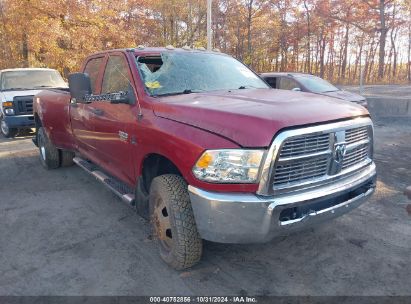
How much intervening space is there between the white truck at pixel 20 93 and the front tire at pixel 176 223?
7.58m

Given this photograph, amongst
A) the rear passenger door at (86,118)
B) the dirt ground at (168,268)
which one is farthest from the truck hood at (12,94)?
the dirt ground at (168,268)

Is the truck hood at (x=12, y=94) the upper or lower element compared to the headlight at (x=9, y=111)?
upper

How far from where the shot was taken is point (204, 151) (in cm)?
261

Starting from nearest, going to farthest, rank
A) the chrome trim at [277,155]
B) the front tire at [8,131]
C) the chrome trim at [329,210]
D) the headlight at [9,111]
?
the chrome trim at [277,155] → the chrome trim at [329,210] → the headlight at [9,111] → the front tire at [8,131]

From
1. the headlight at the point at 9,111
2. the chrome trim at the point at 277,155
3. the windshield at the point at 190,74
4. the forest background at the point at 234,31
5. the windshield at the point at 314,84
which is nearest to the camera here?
the chrome trim at the point at 277,155

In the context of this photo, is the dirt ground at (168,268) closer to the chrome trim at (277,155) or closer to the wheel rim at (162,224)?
the wheel rim at (162,224)

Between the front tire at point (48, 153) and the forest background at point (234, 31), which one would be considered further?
the forest background at point (234, 31)

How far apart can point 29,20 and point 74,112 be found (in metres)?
15.2

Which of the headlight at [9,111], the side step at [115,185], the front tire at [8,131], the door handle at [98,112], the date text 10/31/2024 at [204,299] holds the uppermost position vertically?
the door handle at [98,112]

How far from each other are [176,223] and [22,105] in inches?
317

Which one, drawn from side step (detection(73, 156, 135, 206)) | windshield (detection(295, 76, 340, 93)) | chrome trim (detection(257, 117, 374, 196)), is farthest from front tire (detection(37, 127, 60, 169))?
windshield (detection(295, 76, 340, 93))

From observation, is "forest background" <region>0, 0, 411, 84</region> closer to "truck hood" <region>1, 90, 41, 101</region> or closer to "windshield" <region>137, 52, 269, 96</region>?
"truck hood" <region>1, 90, 41, 101</region>

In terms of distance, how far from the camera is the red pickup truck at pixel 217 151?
2.55 m

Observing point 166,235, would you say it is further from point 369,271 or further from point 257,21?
point 257,21
